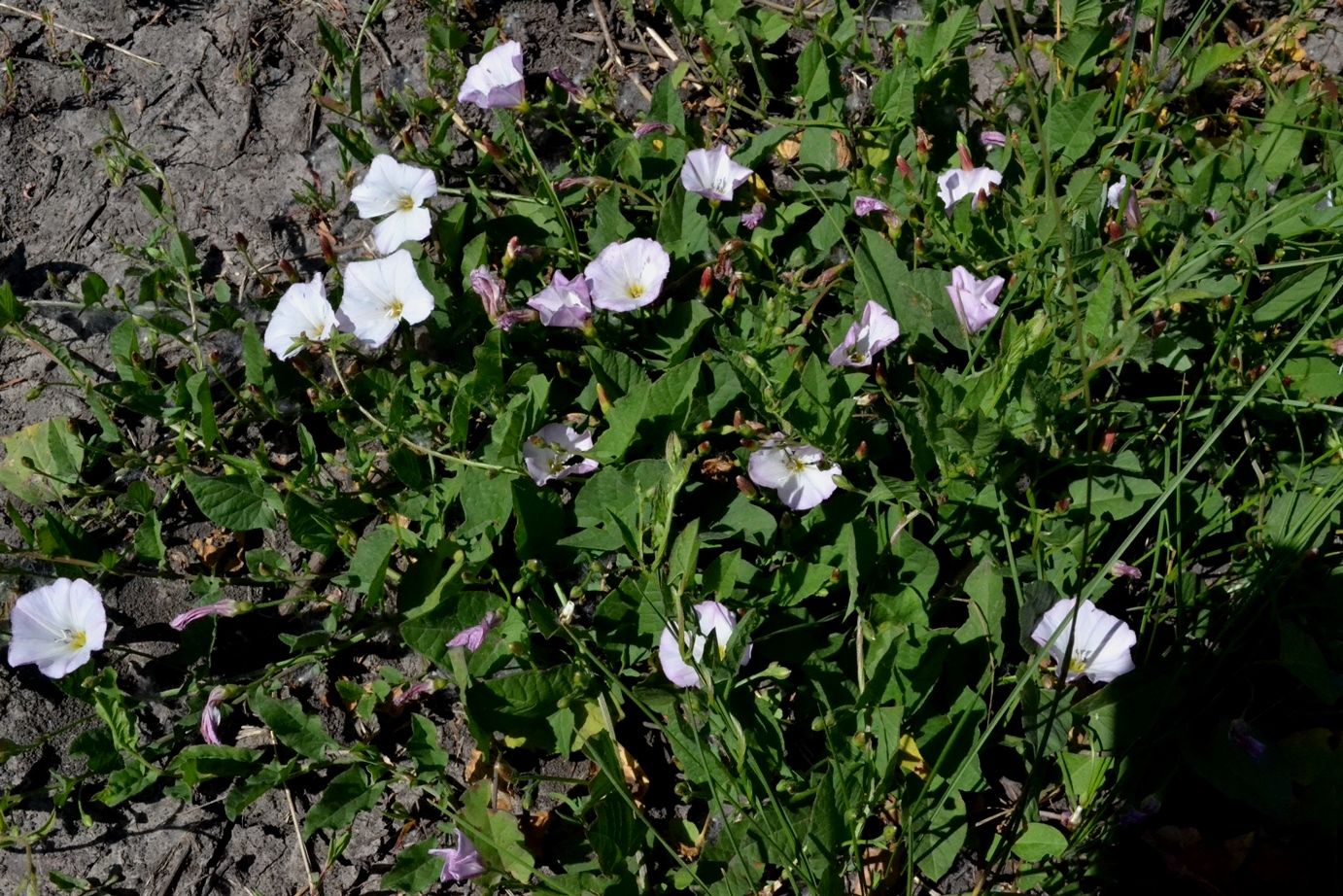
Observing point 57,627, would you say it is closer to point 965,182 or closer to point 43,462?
point 43,462

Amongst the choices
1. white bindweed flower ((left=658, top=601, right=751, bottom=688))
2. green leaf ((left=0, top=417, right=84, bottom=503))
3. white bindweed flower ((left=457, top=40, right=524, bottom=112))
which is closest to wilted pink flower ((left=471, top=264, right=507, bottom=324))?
white bindweed flower ((left=457, top=40, right=524, bottom=112))

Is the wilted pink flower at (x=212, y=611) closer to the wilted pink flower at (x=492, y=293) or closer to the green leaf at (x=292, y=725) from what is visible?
the green leaf at (x=292, y=725)

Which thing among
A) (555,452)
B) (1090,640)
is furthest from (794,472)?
(1090,640)

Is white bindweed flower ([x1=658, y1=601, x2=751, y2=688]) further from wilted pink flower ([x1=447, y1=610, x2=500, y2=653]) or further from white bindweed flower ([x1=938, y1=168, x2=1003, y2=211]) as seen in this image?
white bindweed flower ([x1=938, y1=168, x2=1003, y2=211])

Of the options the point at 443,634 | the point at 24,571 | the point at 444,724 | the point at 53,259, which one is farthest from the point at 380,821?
the point at 53,259

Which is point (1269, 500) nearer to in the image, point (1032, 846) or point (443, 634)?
point (1032, 846)

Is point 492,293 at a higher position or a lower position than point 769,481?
higher

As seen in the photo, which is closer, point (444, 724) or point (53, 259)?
point (444, 724)
